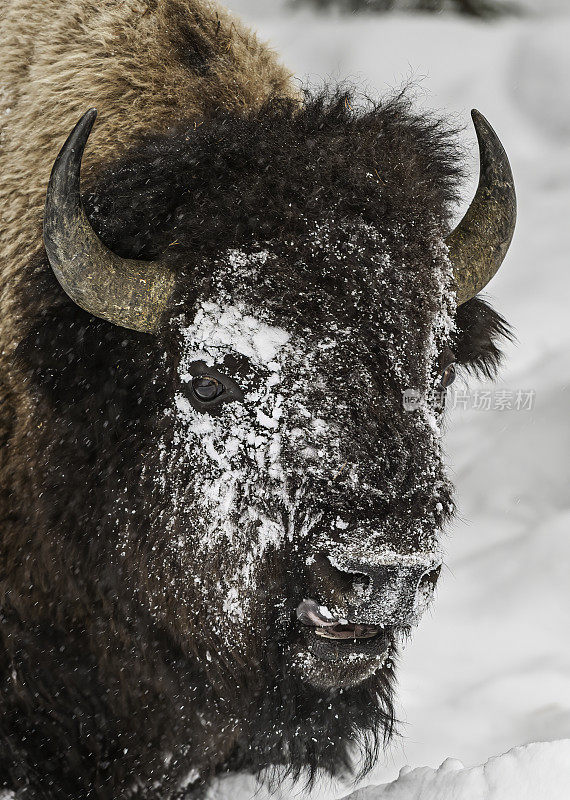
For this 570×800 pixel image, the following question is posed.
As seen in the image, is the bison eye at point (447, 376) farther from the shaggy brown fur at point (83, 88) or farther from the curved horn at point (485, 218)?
the shaggy brown fur at point (83, 88)

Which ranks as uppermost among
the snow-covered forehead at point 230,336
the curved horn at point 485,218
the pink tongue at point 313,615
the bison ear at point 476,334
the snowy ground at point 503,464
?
the curved horn at point 485,218

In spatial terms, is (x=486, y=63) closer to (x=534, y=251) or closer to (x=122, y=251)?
(x=534, y=251)

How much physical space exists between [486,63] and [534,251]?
1.72m

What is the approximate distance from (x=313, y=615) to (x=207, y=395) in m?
0.67

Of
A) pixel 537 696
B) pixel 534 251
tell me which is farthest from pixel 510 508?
pixel 534 251

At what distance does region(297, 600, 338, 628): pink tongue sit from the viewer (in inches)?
94.9

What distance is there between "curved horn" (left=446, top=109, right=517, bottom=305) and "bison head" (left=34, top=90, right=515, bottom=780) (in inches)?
7.7

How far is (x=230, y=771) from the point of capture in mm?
3521

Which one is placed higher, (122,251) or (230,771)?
(122,251)

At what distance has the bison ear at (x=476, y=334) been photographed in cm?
327

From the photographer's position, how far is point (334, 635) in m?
2.48

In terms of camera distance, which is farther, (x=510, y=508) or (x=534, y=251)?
(x=534, y=251)

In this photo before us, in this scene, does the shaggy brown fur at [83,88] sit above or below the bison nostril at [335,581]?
above

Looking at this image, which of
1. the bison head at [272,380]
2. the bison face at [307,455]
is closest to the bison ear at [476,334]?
the bison head at [272,380]
